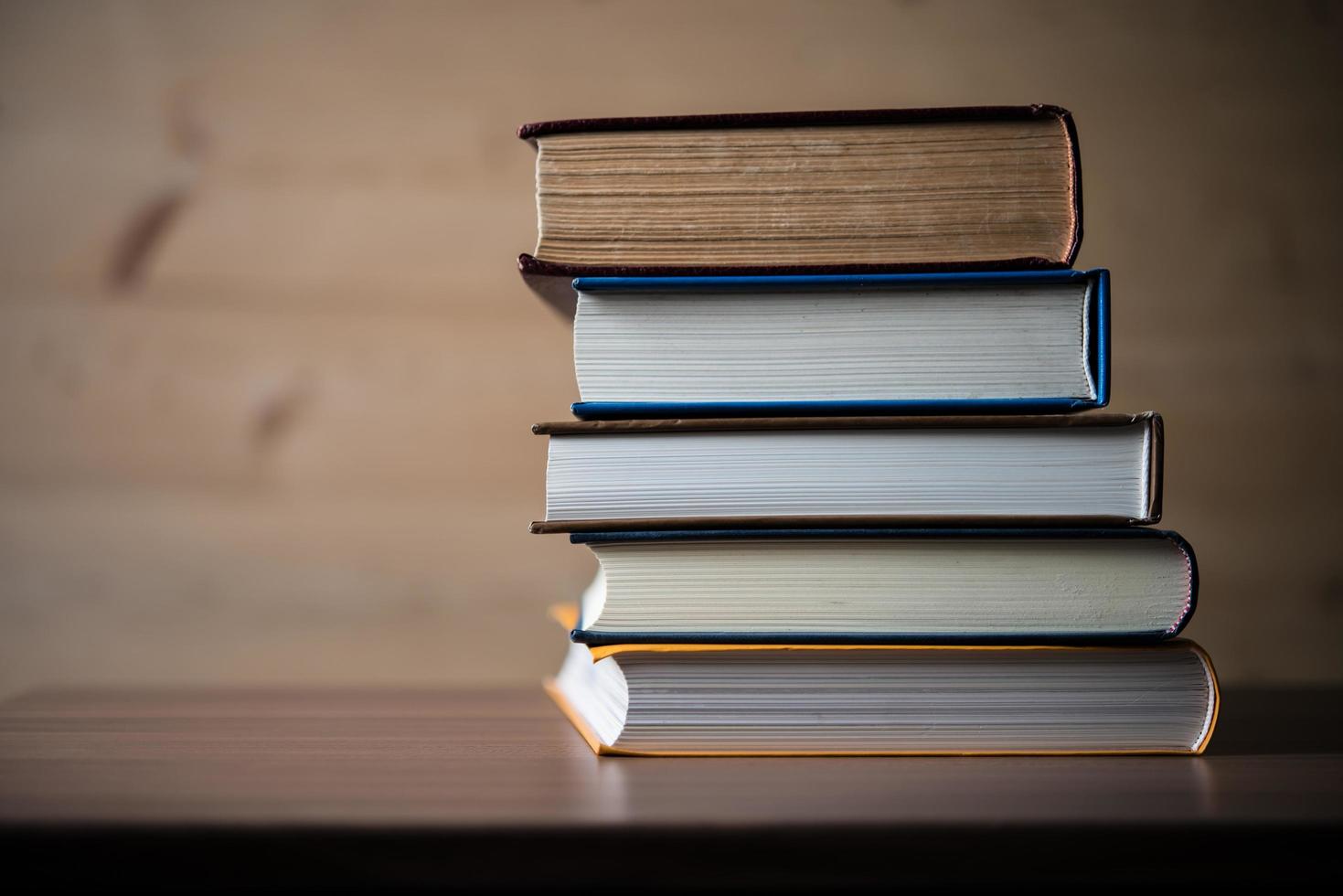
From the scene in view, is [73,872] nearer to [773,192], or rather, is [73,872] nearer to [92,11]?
[773,192]

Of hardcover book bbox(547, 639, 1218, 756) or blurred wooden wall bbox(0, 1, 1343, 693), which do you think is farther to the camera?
blurred wooden wall bbox(0, 1, 1343, 693)

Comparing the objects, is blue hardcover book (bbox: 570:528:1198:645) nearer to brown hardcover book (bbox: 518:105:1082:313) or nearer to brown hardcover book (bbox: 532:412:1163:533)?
brown hardcover book (bbox: 532:412:1163:533)

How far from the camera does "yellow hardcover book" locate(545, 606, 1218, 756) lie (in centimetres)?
47

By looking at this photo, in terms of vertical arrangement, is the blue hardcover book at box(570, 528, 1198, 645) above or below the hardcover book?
above

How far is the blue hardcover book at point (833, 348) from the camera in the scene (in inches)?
19.2

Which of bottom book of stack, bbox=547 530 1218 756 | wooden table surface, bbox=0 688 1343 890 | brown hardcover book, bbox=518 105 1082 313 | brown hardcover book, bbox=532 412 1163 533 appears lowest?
wooden table surface, bbox=0 688 1343 890

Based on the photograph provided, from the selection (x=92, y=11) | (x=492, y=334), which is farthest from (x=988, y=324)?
(x=92, y=11)

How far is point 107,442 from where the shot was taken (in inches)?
35.2

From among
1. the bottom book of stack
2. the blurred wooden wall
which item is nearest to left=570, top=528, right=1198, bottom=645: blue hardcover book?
the bottom book of stack

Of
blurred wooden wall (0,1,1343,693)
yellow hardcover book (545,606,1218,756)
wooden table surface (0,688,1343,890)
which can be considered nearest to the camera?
wooden table surface (0,688,1343,890)

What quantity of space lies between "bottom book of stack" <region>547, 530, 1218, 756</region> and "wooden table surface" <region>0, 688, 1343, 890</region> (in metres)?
0.02

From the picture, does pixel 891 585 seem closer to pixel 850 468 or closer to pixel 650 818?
pixel 850 468

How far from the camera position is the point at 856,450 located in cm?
48

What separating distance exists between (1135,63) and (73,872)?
0.96m
